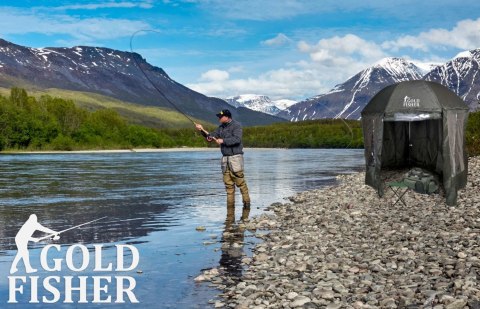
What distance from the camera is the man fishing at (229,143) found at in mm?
14945

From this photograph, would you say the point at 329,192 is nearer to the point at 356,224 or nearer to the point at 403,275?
the point at 356,224

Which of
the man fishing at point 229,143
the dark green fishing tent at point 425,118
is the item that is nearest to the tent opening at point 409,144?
the dark green fishing tent at point 425,118

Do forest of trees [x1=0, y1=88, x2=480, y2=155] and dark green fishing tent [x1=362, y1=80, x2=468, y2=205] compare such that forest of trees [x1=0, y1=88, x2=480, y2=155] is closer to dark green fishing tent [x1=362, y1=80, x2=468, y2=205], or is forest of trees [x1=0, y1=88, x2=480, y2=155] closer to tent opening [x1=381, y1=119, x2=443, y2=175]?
tent opening [x1=381, y1=119, x2=443, y2=175]

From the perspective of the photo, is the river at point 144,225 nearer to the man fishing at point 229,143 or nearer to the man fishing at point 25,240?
the man fishing at point 25,240

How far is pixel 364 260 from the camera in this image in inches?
369

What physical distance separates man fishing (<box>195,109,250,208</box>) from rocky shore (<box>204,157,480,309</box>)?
1323 millimetres

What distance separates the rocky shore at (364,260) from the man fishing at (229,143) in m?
1.32

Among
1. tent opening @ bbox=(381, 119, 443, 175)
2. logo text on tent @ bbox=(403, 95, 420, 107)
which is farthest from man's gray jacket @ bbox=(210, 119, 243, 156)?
tent opening @ bbox=(381, 119, 443, 175)

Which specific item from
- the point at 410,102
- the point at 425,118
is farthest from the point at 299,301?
the point at 425,118

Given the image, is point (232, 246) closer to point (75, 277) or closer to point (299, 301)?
point (75, 277)

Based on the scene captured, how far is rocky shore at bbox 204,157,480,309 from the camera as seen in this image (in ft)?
24.0

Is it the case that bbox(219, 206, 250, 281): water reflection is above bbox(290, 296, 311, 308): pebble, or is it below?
below

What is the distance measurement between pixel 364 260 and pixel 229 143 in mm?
6412

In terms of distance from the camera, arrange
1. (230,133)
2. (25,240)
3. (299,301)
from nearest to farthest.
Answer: (299,301)
(25,240)
(230,133)
